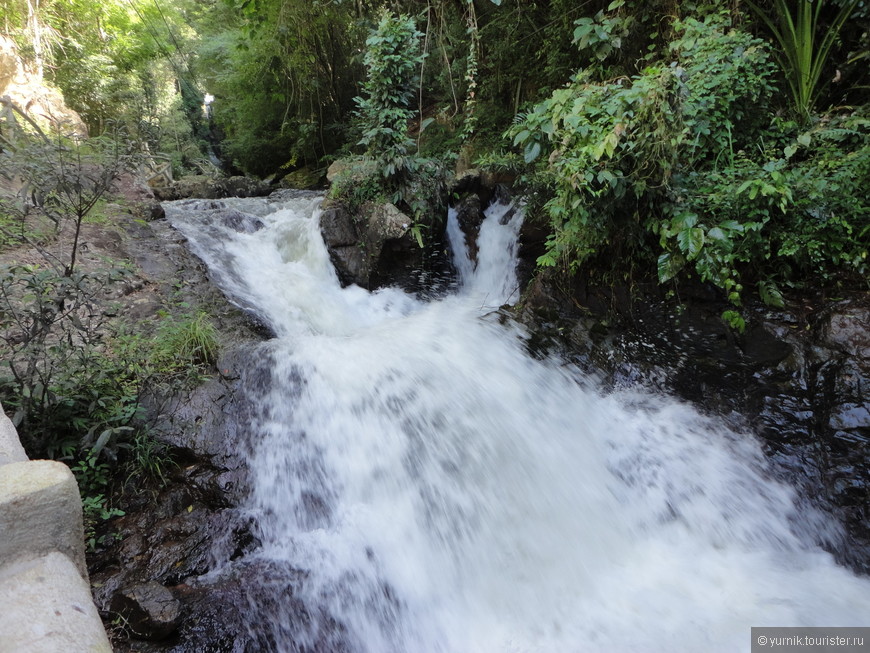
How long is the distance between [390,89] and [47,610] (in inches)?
265

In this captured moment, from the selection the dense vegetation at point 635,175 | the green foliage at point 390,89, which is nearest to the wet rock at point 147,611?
the dense vegetation at point 635,175

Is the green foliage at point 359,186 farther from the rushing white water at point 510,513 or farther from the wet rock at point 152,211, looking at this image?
the wet rock at point 152,211

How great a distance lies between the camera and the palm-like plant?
396cm

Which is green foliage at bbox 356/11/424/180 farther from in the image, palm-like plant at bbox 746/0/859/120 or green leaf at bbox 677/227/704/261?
green leaf at bbox 677/227/704/261

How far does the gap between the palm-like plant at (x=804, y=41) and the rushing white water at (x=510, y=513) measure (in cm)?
315

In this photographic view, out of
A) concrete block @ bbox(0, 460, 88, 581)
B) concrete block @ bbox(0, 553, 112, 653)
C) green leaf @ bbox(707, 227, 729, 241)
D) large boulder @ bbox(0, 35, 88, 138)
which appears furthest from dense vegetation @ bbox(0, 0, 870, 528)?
large boulder @ bbox(0, 35, 88, 138)

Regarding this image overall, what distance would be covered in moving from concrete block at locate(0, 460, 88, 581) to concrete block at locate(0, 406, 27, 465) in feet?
1.25

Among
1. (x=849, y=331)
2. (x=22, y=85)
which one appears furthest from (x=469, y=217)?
(x=22, y=85)

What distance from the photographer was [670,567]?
10.00ft

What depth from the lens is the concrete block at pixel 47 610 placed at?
49.9 inches

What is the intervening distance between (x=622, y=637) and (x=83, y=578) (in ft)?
9.18

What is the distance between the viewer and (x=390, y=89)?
646 cm

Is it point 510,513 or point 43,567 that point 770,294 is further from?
point 43,567

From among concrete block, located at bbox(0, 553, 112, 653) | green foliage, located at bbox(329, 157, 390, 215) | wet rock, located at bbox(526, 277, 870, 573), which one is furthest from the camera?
green foliage, located at bbox(329, 157, 390, 215)
